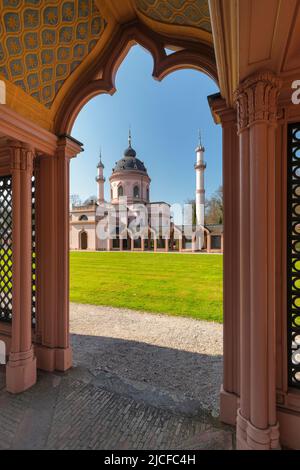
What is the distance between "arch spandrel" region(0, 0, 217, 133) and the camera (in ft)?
9.78

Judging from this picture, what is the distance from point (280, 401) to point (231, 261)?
1544 millimetres

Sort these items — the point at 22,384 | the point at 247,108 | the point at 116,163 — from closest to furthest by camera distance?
the point at 247,108
the point at 22,384
the point at 116,163

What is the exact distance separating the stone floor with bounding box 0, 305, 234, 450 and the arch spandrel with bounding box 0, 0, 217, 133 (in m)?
4.05

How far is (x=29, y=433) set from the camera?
2.69 meters

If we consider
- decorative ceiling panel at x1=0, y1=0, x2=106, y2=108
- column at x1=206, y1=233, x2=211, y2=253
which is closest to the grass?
decorative ceiling panel at x1=0, y1=0, x2=106, y2=108

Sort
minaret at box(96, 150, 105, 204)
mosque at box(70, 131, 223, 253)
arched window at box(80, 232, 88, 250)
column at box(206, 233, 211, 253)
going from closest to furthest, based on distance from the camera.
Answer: column at box(206, 233, 211, 253) < mosque at box(70, 131, 223, 253) < arched window at box(80, 232, 88, 250) < minaret at box(96, 150, 105, 204)

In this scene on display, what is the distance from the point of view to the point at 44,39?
127 inches

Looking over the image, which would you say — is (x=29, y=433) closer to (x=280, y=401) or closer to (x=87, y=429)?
(x=87, y=429)

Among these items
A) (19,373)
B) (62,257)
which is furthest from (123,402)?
(62,257)

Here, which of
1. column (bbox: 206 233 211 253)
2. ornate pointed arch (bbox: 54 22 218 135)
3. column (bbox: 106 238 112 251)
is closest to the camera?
ornate pointed arch (bbox: 54 22 218 135)

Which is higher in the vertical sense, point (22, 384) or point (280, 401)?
point (280, 401)

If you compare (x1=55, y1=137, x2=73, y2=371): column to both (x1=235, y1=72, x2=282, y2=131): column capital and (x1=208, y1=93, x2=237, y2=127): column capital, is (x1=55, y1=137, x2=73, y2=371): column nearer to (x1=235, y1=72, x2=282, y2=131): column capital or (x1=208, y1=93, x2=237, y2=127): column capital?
(x1=208, y1=93, x2=237, y2=127): column capital

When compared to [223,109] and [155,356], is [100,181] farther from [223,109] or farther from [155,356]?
[223,109]
